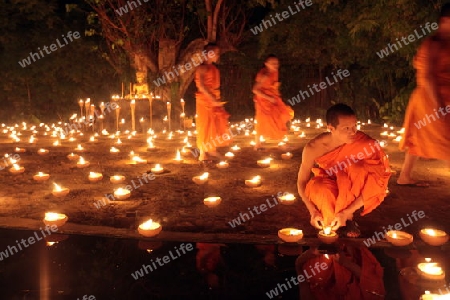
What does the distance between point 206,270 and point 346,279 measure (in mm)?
1003

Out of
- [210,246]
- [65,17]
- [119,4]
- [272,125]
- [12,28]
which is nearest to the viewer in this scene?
[210,246]

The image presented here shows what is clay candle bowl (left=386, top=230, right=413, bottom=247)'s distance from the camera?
3.70 metres

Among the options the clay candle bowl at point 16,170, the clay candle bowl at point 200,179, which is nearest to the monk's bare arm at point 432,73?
the clay candle bowl at point 200,179

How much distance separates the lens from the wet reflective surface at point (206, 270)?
3.05 metres

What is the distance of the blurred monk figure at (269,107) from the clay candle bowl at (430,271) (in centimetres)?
515

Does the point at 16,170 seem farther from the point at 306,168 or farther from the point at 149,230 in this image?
the point at 306,168

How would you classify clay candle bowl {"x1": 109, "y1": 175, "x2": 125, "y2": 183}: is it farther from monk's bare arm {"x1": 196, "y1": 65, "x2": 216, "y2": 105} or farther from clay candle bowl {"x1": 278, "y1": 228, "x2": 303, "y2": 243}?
clay candle bowl {"x1": 278, "y1": 228, "x2": 303, "y2": 243}

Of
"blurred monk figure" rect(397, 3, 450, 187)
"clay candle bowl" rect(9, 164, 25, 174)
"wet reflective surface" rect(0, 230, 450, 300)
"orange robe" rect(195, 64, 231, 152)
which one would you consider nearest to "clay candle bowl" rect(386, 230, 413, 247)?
"wet reflective surface" rect(0, 230, 450, 300)

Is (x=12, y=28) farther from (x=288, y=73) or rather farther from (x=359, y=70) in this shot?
(x=359, y=70)

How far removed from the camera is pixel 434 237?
12.1 feet

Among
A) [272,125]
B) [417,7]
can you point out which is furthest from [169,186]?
[417,7]

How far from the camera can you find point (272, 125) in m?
8.19

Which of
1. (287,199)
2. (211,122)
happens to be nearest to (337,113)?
(287,199)

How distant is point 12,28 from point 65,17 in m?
1.78
